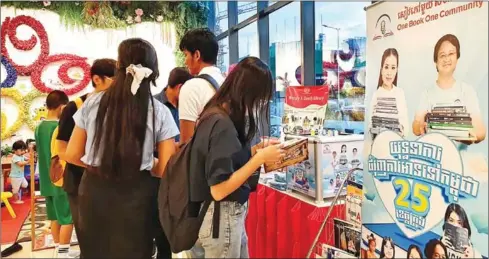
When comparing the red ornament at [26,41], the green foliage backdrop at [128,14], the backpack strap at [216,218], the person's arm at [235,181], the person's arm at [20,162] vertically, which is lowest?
the person's arm at [20,162]

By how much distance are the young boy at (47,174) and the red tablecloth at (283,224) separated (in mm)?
1361

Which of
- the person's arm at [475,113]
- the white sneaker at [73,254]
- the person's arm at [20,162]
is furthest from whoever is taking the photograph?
the person's arm at [20,162]

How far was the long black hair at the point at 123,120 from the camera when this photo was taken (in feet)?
5.55

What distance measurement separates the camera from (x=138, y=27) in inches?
221

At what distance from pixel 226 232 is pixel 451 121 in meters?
0.89

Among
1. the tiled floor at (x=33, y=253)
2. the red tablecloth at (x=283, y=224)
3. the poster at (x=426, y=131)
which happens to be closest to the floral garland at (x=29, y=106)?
the tiled floor at (x=33, y=253)

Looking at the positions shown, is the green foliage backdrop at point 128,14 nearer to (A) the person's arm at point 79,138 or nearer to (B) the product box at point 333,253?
(A) the person's arm at point 79,138

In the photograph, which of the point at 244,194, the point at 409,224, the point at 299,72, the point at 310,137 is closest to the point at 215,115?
the point at 244,194

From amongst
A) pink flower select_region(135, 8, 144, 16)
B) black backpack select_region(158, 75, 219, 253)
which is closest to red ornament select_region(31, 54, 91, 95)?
pink flower select_region(135, 8, 144, 16)

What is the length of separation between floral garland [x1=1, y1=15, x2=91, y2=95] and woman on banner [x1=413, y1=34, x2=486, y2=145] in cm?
529

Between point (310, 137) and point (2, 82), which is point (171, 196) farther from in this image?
point (2, 82)

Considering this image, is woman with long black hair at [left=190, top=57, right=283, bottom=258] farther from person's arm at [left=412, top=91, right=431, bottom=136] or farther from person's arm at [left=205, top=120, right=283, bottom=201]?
person's arm at [left=412, top=91, right=431, bottom=136]

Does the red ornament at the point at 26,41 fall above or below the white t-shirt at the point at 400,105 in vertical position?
above

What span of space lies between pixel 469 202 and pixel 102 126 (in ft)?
4.43
